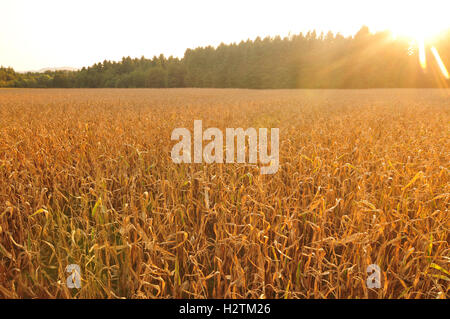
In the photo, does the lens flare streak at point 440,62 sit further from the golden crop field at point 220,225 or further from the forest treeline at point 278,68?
the golden crop field at point 220,225

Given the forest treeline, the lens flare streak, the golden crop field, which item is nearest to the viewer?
the golden crop field

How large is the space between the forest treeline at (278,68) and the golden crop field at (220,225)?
50971 millimetres

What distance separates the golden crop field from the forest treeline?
2007 inches

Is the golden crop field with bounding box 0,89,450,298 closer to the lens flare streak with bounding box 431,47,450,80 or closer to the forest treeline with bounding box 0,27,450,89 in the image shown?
the forest treeline with bounding box 0,27,450,89

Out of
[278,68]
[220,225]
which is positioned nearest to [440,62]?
[278,68]

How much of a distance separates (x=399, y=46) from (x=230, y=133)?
55.5m

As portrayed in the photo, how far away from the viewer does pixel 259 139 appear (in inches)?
160

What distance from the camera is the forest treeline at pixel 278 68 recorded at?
1800 inches

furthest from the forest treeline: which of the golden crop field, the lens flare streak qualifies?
the golden crop field

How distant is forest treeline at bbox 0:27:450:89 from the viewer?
45.7 meters

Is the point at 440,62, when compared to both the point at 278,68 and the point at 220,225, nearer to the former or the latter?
the point at 278,68
